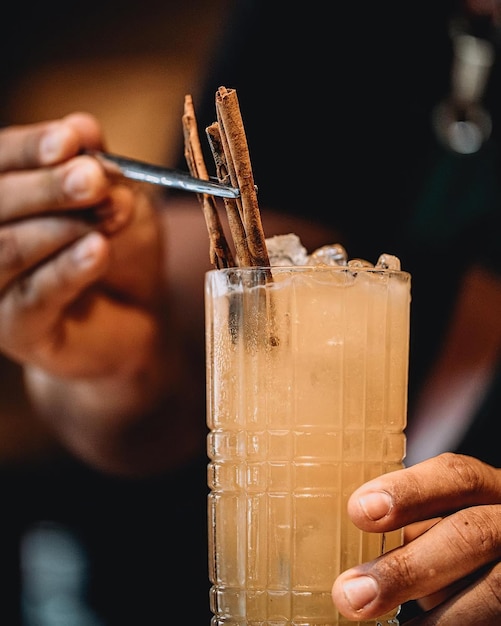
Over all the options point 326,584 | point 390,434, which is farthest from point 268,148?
A: point 326,584

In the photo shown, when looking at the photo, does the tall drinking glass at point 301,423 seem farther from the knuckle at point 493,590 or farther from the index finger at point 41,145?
the index finger at point 41,145

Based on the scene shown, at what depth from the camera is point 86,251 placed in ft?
5.37

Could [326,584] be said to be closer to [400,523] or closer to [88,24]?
[400,523]

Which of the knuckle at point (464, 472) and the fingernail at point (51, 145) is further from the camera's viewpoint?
the fingernail at point (51, 145)

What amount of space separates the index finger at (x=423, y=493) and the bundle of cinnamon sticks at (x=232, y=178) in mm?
381

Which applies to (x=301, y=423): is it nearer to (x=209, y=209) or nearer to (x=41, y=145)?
(x=209, y=209)

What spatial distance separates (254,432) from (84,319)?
106cm

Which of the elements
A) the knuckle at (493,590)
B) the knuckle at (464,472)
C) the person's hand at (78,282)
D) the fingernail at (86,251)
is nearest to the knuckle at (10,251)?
the person's hand at (78,282)

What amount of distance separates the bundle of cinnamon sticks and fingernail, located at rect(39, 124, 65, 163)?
422mm

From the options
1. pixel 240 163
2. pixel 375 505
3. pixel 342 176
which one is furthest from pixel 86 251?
pixel 342 176

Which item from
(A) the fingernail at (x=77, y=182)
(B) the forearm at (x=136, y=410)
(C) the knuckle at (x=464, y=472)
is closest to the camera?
(C) the knuckle at (x=464, y=472)

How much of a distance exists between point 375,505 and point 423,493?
0.09m

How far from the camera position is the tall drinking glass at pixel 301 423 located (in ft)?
3.77

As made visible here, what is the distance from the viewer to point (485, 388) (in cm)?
245
